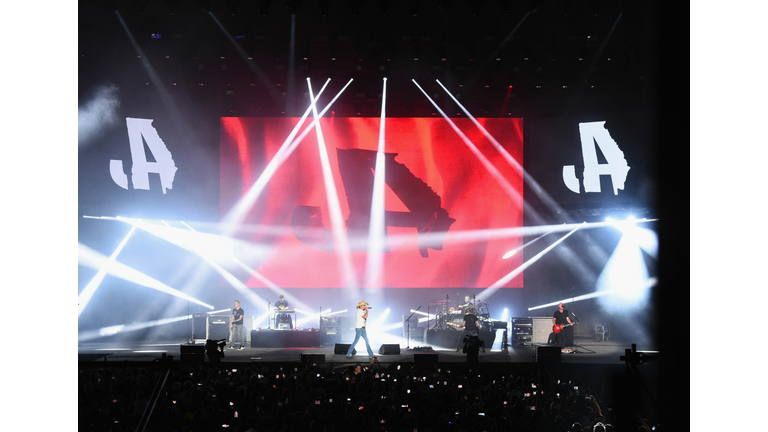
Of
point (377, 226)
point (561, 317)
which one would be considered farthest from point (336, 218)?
point (561, 317)

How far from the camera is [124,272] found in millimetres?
12914

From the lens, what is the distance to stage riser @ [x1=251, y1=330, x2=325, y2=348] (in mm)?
11383

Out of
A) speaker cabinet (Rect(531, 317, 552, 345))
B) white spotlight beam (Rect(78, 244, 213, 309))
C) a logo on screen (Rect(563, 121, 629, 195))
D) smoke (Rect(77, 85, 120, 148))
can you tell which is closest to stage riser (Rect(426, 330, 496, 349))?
speaker cabinet (Rect(531, 317, 552, 345))

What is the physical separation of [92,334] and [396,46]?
8.82 meters

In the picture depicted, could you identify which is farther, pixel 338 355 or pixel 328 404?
pixel 338 355

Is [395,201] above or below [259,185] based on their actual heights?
below

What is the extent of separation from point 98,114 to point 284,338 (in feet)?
20.7

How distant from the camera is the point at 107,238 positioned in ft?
42.3

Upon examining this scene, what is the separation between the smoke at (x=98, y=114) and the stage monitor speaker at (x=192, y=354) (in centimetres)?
603

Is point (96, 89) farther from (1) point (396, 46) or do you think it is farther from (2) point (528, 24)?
(2) point (528, 24)

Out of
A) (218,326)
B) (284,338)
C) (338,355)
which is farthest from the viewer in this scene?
(218,326)

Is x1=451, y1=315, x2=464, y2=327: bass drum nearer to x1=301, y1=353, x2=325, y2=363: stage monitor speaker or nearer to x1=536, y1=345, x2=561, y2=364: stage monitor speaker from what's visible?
x1=536, y1=345, x2=561, y2=364: stage monitor speaker

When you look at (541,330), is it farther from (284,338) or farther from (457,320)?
(284,338)

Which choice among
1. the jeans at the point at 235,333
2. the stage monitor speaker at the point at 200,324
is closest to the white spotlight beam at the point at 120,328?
the stage monitor speaker at the point at 200,324
